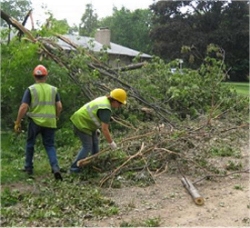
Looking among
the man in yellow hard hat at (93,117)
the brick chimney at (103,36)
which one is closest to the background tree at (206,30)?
the brick chimney at (103,36)

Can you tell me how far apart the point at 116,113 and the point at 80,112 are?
276 centimetres

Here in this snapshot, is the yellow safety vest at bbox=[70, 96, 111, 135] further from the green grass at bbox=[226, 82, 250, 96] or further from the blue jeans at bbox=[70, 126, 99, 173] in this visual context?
the green grass at bbox=[226, 82, 250, 96]

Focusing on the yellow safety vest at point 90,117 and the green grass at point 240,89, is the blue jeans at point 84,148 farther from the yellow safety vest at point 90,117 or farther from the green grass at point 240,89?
the green grass at point 240,89

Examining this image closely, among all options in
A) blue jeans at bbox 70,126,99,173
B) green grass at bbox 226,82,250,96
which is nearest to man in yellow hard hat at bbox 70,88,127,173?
blue jeans at bbox 70,126,99,173

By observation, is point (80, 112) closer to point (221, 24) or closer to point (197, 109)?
point (197, 109)

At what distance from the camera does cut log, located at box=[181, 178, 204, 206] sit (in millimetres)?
5156

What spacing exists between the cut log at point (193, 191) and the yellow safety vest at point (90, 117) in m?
1.39

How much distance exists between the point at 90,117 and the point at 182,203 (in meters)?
1.78

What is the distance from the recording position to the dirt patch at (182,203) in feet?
15.2

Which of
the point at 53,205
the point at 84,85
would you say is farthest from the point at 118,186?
the point at 84,85

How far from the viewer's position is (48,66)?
9.08 metres

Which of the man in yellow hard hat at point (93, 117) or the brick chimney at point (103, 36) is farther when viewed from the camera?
the brick chimney at point (103, 36)

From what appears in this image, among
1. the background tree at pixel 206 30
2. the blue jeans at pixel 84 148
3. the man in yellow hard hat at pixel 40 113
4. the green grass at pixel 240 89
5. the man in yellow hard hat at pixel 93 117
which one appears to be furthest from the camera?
the background tree at pixel 206 30

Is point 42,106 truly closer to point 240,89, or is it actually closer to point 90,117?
point 90,117
